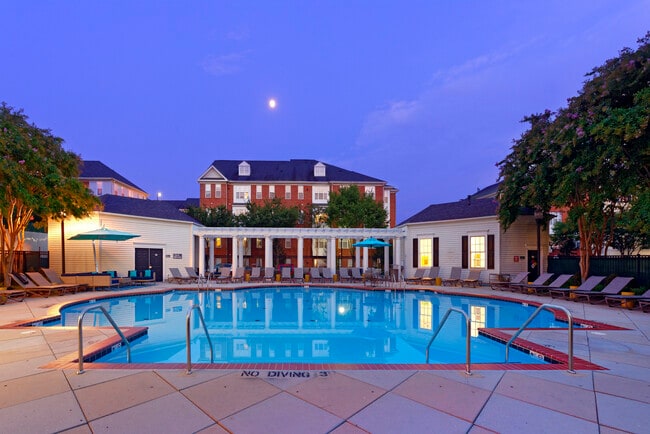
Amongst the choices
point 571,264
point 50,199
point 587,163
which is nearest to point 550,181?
point 587,163

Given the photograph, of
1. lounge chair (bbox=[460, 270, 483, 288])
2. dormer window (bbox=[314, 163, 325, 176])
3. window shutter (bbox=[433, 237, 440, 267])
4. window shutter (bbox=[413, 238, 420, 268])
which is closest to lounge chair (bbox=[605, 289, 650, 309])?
lounge chair (bbox=[460, 270, 483, 288])

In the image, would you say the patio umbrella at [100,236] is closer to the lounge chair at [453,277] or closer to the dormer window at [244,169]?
the lounge chair at [453,277]

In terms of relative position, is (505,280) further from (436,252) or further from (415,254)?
(415,254)

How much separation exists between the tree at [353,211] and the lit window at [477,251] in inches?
448

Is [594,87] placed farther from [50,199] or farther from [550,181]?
[50,199]

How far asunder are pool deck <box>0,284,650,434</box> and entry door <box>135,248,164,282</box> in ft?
48.3

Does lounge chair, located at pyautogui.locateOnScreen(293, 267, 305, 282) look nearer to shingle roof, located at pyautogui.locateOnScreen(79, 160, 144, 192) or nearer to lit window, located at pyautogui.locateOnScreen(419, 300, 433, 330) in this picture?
lit window, located at pyautogui.locateOnScreen(419, 300, 433, 330)

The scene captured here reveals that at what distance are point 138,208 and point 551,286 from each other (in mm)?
21934

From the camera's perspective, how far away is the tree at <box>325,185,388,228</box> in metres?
29.2

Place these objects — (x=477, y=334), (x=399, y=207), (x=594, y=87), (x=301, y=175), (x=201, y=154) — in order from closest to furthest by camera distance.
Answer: (x=477, y=334), (x=594, y=87), (x=301, y=175), (x=201, y=154), (x=399, y=207)

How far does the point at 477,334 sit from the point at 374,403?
18.5 ft

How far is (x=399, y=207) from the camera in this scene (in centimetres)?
15600

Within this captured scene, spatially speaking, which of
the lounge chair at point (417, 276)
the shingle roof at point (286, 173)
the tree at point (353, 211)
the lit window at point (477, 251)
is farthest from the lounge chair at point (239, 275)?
the shingle roof at point (286, 173)

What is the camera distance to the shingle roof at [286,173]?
36562 millimetres
